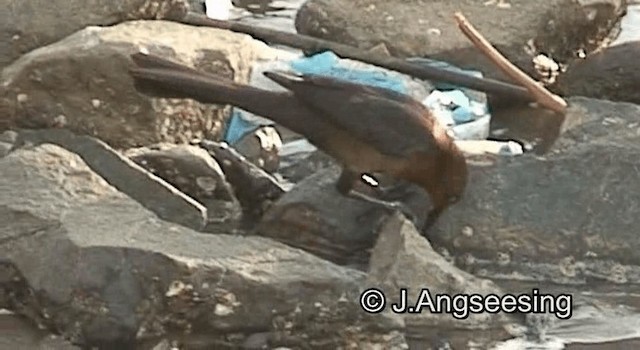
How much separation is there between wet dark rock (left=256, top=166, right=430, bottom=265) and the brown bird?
5cm

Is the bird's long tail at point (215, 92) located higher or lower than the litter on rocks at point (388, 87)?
lower

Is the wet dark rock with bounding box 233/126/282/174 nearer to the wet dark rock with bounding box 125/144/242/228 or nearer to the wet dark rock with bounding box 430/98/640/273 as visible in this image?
the wet dark rock with bounding box 125/144/242/228

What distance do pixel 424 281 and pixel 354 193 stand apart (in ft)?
2.44

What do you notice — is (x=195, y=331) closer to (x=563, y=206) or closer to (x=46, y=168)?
(x=46, y=168)

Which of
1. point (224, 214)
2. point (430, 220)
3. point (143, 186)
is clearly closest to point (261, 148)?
point (224, 214)

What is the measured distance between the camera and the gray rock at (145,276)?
450 centimetres

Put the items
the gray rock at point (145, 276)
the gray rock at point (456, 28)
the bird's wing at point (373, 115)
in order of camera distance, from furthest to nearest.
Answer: the gray rock at point (456, 28) → the bird's wing at point (373, 115) → the gray rock at point (145, 276)

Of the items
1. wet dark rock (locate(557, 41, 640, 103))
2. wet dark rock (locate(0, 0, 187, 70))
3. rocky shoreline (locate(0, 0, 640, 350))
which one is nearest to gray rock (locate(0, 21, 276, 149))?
rocky shoreline (locate(0, 0, 640, 350))

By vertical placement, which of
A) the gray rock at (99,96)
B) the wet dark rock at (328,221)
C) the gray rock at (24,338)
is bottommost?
the gray rock at (24,338)

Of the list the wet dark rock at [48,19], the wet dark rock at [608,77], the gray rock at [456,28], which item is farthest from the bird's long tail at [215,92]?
the gray rock at [456,28]

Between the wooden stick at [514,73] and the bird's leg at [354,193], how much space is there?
838 millimetres

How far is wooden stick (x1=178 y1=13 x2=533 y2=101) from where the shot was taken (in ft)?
21.9

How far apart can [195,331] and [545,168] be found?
1.53 m

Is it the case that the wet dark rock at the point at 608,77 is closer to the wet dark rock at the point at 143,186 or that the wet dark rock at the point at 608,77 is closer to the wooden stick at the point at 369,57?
the wooden stick at the point at 369,57
